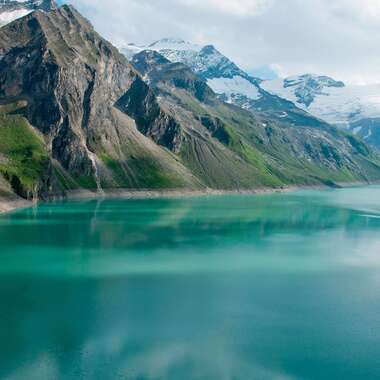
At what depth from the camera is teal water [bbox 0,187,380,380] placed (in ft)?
147

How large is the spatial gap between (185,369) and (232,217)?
4364 inches

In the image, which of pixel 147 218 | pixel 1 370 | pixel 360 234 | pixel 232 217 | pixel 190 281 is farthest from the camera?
pixel 232 217

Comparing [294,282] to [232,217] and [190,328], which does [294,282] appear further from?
[232,217]

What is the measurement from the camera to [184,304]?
61.9 meters

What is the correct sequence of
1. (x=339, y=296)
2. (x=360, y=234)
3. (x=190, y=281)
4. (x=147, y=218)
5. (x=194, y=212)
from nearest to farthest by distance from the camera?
(x=339, y=296) → (x=190, y=281) → (x=360, y=234) → (x=147, y=218) → (x=194, y=212)

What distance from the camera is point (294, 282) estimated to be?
7444 cm

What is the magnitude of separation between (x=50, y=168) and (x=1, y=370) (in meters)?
147

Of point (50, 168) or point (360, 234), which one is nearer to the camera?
point (360, 234)

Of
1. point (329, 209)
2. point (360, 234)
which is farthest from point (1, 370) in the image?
point (329, 209)

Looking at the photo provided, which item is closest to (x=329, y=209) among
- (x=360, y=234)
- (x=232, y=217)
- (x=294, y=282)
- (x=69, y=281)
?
(x=232, y=217)

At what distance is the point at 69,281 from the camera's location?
7081 centimetres

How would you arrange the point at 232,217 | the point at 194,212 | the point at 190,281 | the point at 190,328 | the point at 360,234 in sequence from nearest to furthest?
the point at 190,328 → the point at 190,281 → the point at 360,234 → the point at 232,217 → the point at 194,212

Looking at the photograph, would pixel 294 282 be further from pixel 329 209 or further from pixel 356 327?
pixel 329 209

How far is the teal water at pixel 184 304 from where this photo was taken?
44844 millimetres
